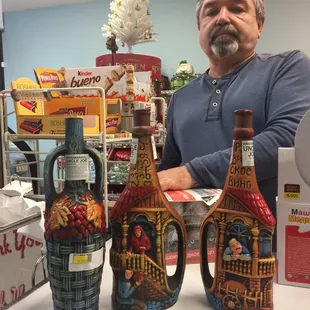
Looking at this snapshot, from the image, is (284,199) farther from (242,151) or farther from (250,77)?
(250,77)

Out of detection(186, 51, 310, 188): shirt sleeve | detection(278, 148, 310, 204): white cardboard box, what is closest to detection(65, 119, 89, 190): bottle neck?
detection(278, 148, 310, 204): white cardboard box

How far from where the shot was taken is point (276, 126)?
103 centimetres

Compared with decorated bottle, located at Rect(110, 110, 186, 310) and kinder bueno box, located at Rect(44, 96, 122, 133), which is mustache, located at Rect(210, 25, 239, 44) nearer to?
kinder bueno box, located at Rect(44, 96, 122, 133)

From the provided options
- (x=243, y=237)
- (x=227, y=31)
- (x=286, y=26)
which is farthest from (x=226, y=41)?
(x=286, y=26)

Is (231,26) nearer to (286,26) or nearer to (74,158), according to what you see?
(74,158)

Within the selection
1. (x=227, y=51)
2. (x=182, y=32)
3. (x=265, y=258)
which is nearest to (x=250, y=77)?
(x=227, y=51)

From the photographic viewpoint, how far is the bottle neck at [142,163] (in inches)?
22.1

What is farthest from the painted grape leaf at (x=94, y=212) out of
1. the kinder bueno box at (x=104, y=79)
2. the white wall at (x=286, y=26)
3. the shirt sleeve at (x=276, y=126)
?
the white wall at (x=286, y=26)

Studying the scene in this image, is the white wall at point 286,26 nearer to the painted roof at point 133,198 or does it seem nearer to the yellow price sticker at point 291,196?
the yellow price sticker at point 291,196

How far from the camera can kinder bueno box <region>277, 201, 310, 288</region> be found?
664 millimetres

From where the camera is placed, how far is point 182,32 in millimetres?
3951

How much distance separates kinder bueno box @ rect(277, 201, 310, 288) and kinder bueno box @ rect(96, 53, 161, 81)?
1.18 metres

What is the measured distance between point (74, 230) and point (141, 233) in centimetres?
10

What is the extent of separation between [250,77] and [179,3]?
9.90 feet
